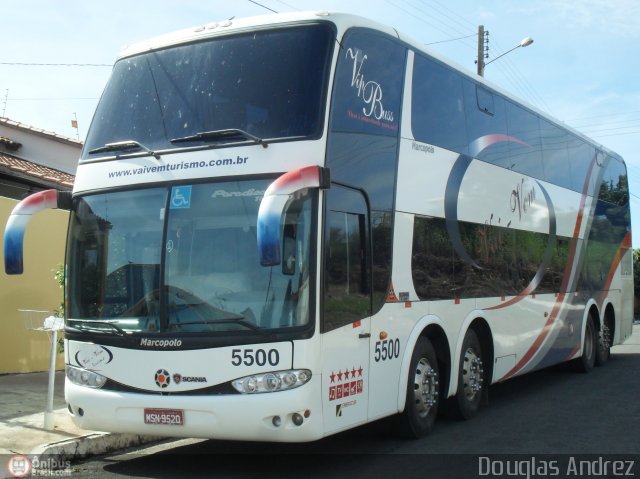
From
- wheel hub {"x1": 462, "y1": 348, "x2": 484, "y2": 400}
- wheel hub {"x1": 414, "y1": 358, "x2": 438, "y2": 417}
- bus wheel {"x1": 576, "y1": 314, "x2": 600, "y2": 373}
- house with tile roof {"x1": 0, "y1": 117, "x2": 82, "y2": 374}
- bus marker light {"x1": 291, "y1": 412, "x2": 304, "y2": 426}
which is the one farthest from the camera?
bus wheel {"x1": 576, "y1": 314, "x2": 600, "y2": 373}

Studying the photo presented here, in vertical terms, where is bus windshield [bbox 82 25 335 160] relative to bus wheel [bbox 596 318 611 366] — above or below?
above

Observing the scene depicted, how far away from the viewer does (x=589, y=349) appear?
14516 millimetres

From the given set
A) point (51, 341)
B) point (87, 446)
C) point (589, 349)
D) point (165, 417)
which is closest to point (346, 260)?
point (165, 417)

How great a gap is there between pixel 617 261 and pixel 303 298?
38.2 feet

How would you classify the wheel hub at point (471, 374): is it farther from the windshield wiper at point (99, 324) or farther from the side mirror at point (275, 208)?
the windshield wiper at point (99, 324)

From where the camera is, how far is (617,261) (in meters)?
16.1

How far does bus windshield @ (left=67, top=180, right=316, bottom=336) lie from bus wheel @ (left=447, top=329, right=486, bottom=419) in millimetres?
3524

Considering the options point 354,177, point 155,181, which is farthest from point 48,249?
point 354,177

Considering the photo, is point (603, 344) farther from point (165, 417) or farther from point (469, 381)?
point (165, 417)

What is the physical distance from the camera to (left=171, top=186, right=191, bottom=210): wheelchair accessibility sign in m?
6.84

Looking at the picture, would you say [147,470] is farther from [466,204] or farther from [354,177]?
[466,204]

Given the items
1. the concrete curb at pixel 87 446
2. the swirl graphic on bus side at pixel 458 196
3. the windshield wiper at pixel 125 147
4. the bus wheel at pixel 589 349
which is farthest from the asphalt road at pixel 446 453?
the bus wheel at pixel 589 349

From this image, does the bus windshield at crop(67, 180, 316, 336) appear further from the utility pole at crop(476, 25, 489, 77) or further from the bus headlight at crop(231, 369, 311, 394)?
the utility pole at crop(476, 25, 489, 77)

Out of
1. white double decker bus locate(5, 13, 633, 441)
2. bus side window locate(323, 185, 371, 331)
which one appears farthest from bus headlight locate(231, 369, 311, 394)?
bus side window locate(323, 185, 371, 331)
